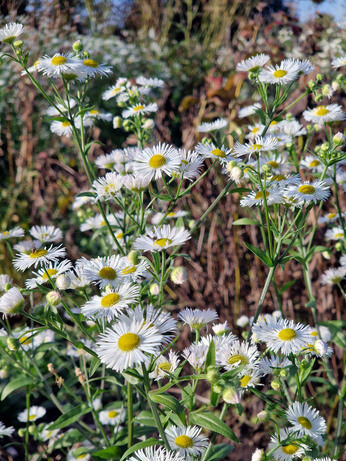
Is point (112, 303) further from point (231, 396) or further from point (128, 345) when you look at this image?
point (231, 396)

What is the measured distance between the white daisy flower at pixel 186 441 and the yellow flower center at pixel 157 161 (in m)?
0.66

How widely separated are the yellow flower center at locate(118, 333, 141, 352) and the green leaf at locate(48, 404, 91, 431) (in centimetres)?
68

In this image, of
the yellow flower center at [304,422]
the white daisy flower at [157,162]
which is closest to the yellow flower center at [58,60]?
the white daisy flower at [157,162]

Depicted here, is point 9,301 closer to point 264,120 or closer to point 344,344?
point 264,120

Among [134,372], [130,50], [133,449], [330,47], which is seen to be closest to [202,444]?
[133,449]

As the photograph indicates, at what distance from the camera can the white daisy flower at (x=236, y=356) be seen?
0.97 m

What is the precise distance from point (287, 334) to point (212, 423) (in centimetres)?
32

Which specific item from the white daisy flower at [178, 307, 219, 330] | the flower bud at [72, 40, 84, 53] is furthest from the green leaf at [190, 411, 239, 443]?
the flower bud at [72, 40, 84, 53]

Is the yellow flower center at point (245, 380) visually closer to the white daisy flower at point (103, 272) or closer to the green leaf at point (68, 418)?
the white daisy flower at point (103, 272)

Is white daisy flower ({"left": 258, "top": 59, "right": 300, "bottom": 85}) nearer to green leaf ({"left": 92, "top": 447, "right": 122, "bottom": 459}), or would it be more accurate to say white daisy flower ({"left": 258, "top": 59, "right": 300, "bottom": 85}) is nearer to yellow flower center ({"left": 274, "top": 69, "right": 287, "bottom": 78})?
yellow flower center ({"left": 274, "top": 69, "right": 287, "bottom": 78})

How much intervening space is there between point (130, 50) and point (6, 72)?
2109 millimetres

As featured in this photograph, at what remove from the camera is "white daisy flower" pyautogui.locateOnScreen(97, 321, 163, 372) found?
0.79 meters

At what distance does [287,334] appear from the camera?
1077 millimetres

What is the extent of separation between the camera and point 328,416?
1.99 m
